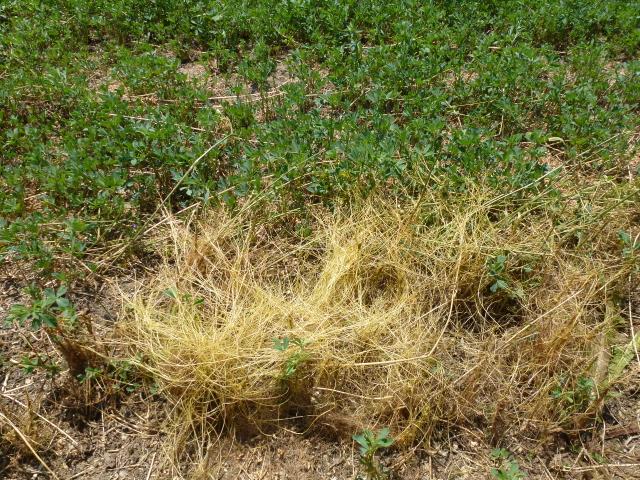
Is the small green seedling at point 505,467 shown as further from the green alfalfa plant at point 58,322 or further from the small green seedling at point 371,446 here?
the green alfalfa plant at point 58,322

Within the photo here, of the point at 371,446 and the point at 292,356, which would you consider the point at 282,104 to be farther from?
the point at 371,446

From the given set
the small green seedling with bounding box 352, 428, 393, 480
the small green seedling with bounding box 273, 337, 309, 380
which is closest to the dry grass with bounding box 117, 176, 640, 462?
the small green seedling with bounding box 273, 337, 309, 380

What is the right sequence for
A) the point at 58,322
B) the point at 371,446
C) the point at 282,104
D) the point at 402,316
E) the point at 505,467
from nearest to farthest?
the point at 371,446, the point at 505,467, the point at 58,322, the point at 402,316, the point at 282,104

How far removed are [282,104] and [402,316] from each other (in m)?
2.11

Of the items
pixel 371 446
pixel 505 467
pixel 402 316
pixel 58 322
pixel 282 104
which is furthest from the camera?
pixel 282 104

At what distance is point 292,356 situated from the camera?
9.20 ft

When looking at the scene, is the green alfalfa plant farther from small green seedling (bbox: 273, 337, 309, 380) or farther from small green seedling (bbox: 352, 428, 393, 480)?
small green seedling (bbox: 352, 428, 393, 480)

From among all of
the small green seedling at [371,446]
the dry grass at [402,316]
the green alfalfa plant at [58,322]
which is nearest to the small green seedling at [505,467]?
the dry grass at [402,316]

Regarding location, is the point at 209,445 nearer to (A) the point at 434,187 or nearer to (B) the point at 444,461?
(B) the point at 444,461

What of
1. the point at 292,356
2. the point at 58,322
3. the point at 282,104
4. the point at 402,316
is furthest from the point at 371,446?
the point at 282,104

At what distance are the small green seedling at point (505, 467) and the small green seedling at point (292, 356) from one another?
0.94 m

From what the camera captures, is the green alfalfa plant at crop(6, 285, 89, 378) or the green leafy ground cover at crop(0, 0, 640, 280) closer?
the green alfalfa plant at crop(6, 285, 89, 378)

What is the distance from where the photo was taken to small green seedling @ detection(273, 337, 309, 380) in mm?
2777

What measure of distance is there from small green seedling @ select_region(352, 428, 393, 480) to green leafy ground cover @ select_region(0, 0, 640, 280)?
4.85ft
